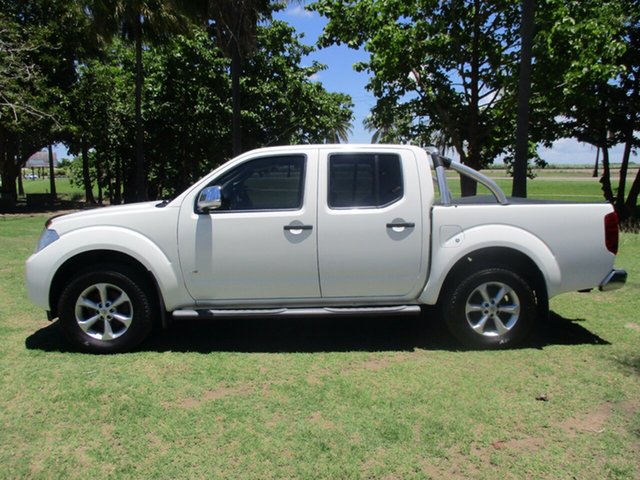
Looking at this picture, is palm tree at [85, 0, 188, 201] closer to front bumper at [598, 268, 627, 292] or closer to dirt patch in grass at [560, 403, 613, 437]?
front bumper at [598, 268, 627, 292]

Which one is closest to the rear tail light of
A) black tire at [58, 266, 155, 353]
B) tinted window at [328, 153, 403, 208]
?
tinted window at [328, 153, 403, 208]

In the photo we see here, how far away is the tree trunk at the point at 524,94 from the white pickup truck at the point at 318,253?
4390 millimetres

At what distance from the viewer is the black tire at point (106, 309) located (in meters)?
4.76

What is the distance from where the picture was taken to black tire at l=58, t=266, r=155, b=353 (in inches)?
187

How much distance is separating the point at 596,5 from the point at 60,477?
47.2 feet

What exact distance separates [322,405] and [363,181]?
2032mm

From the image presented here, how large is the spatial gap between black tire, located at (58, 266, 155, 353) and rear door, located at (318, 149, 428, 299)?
1638mm

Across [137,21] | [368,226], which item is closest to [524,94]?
[368,226]

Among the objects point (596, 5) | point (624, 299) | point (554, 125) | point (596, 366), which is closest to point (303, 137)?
point (554, 125)

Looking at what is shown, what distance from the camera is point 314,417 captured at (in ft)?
12.0

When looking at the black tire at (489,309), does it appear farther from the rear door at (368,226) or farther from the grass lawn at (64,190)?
the grass lawn at (64,190)

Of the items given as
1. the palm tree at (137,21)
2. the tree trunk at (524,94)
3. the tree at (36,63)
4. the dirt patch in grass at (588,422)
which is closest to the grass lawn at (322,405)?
the dirt patch in grass at (588,422)

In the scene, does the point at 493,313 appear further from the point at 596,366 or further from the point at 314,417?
the point at 314,417

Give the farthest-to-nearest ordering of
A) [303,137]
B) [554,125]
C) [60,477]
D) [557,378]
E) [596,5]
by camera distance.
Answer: [303,137] → [554,125] → [596,5] → [557,378] → [60,477]
